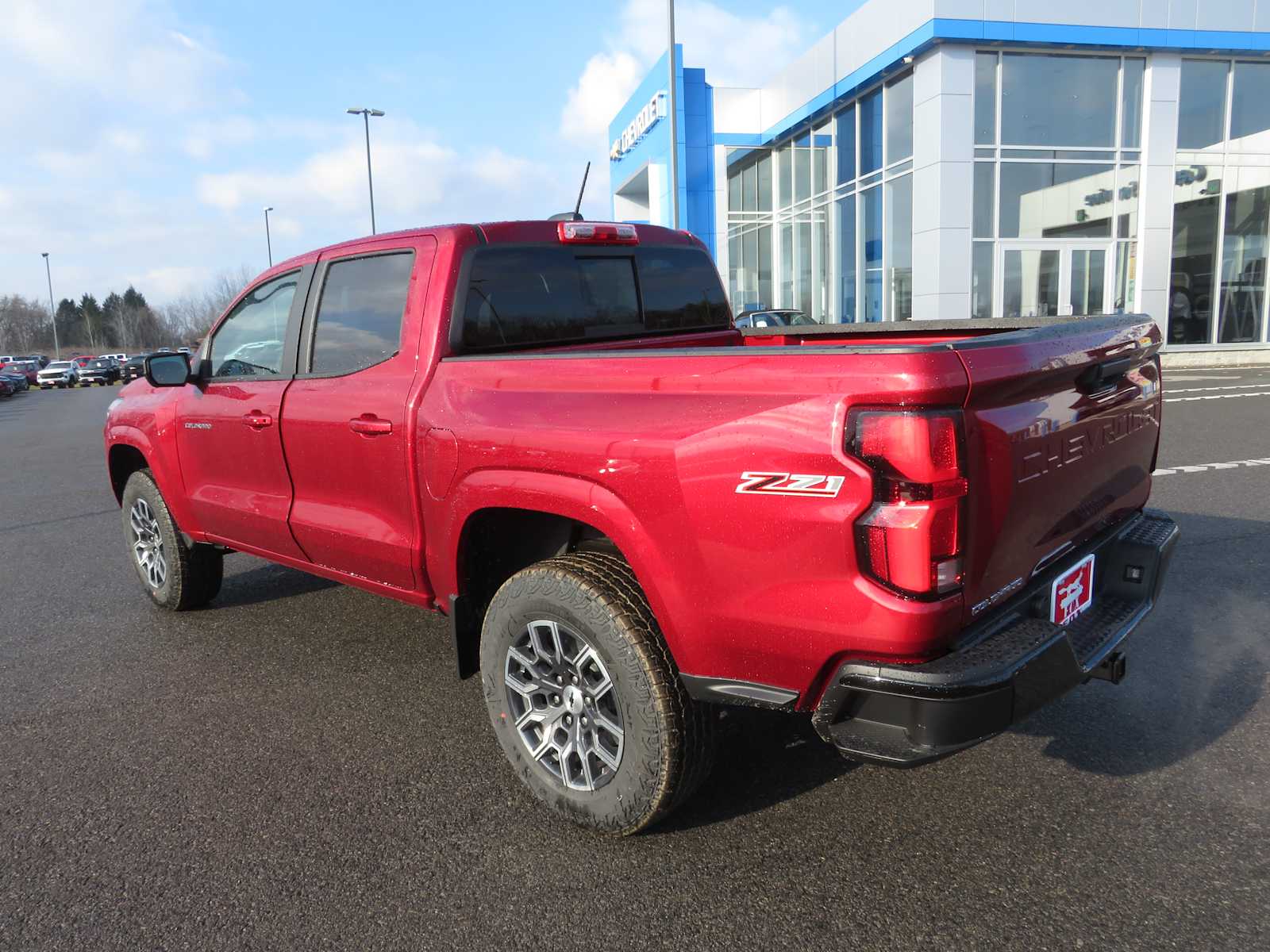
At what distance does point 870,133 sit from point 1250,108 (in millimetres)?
7942

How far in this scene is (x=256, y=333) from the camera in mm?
4395

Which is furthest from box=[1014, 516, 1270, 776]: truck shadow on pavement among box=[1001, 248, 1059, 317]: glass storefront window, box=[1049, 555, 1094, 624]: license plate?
box=[1001, 248, 1059, 317]: glass storefront window

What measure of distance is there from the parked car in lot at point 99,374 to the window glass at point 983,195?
42.9 metres

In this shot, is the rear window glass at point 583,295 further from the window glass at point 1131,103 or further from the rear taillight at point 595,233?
the window glass at point 1131,103

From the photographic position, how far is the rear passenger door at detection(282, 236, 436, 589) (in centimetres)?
339

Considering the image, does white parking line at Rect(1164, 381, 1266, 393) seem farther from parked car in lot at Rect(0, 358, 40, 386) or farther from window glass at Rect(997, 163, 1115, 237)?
parked car in lot at Rect(0, 358, 40, 386)

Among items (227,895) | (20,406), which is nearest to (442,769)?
(227,895)

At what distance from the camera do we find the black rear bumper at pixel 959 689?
85.0 inches

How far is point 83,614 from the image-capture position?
5.35m

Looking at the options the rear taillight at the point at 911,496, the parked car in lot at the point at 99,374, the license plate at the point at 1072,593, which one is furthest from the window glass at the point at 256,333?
the parked car in lot at the point at 99,374

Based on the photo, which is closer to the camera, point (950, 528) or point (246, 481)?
point (950, 528)

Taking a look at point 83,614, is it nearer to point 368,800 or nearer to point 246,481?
point 246,481

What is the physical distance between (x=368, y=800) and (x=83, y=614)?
10.5ft

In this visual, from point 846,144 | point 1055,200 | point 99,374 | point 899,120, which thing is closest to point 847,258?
point 846,144
